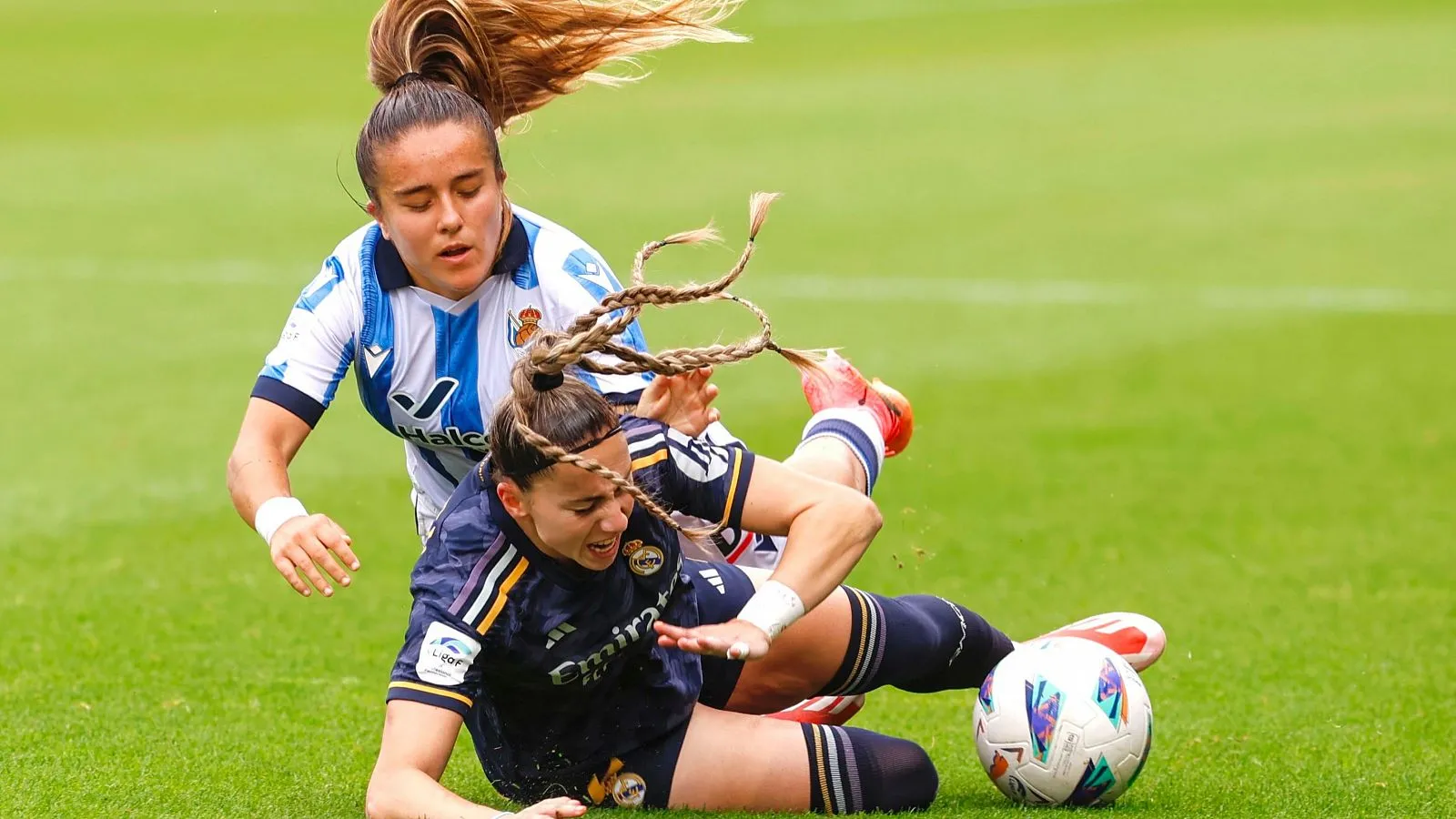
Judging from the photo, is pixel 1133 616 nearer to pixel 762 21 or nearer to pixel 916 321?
pixel 916 321

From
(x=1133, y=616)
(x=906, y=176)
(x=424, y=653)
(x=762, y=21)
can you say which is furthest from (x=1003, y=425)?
(x=762, y=21)

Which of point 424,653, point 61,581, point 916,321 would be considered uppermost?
point 424,653

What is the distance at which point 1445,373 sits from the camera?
12906 mm

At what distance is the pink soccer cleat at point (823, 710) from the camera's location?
6145 mm

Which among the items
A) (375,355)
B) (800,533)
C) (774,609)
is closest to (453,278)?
(375,355)

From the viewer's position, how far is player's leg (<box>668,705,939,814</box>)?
208 inches

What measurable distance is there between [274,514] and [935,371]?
844 cm

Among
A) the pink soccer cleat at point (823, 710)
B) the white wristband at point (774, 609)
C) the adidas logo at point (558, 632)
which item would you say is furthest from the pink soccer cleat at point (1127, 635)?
the adidas logo at point (558, 632)

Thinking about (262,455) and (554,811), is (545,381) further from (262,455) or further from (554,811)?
(262,455)

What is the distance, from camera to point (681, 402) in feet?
17.1

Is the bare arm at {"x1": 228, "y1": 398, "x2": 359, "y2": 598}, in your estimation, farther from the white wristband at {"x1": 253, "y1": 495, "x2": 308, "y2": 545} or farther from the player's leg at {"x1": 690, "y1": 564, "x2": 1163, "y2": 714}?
the player's leg at {"x1": 690, "y1": 564, "x2": 1163, "y2": 714}

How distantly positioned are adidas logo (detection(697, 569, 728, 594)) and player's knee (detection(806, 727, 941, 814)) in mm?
504

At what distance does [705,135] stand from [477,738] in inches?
731

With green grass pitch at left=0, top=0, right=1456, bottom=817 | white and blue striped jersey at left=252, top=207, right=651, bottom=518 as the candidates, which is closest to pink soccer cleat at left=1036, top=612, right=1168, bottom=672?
green grass pitch at left=0, top=0, right=1456, bottom=817
